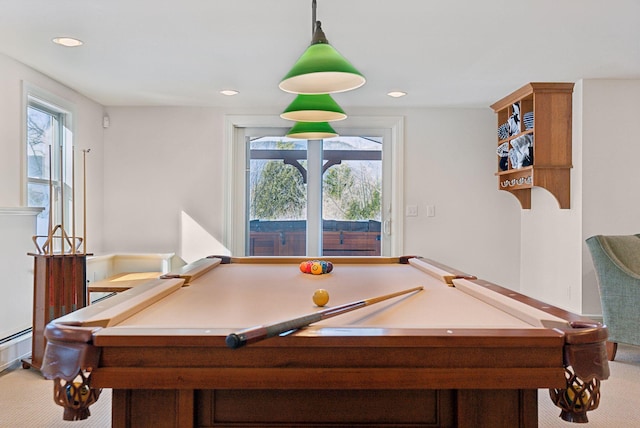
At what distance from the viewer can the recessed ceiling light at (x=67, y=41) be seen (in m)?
3.23

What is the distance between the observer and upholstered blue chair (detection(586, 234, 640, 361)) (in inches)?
131

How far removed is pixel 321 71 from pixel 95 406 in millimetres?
2107

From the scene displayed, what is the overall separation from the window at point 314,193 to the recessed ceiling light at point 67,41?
7.18ft

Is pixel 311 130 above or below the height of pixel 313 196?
above

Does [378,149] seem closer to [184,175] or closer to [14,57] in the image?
[184,175]

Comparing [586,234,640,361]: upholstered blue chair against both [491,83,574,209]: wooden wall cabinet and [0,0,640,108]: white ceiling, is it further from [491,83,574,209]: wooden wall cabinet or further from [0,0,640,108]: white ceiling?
[0,0,640,108]: white ceiling

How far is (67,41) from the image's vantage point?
3.27 meters

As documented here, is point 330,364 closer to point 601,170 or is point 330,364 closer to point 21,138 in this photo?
point 21,138

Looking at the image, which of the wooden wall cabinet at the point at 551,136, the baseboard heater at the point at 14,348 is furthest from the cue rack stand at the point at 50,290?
the wooden wall cabinet at the point at 551,136

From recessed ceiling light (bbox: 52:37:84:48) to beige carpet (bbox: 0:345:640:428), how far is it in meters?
2.07

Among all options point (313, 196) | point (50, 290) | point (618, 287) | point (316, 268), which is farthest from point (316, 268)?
point (313, 196)

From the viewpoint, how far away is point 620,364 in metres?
3.47

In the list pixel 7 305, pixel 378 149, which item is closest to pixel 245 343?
pixel 7 305

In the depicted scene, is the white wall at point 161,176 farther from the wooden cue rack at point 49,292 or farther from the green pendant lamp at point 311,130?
the green pendant lamp at point 311,130
